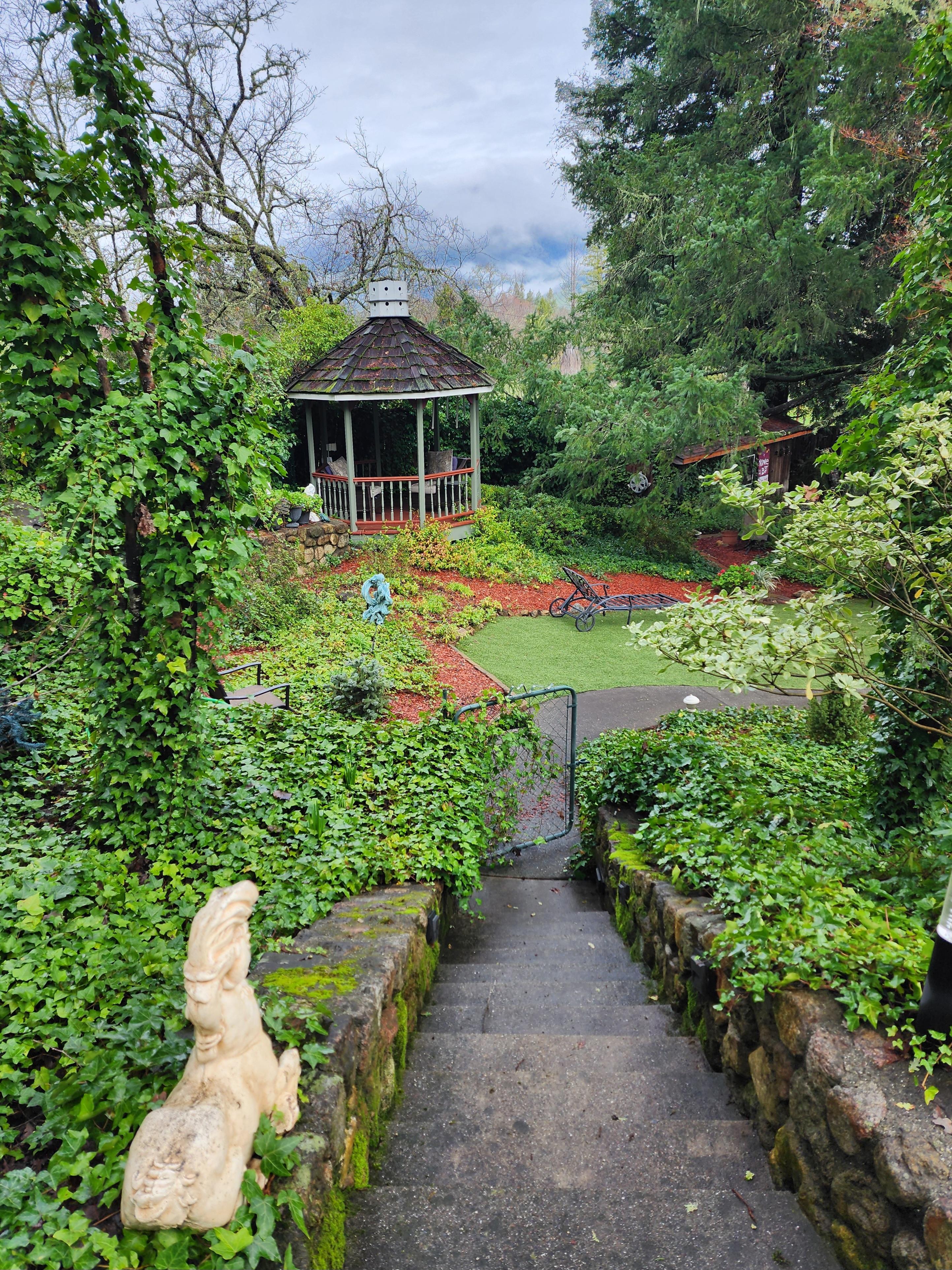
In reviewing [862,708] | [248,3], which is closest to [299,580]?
[862,708]

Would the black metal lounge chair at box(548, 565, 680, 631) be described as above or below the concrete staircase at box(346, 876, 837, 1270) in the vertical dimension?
above

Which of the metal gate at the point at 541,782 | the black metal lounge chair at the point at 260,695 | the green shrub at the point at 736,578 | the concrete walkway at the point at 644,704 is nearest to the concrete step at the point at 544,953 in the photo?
the metal gate at the point at 541,782

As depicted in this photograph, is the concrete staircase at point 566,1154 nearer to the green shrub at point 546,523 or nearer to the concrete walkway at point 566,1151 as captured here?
the concrete walkway at point 566,1151

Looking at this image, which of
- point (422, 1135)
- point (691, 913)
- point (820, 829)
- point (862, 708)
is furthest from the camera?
point (862, 708)

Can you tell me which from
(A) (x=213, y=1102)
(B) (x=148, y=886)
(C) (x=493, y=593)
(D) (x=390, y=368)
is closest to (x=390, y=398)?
(D) (x=390, y=368)

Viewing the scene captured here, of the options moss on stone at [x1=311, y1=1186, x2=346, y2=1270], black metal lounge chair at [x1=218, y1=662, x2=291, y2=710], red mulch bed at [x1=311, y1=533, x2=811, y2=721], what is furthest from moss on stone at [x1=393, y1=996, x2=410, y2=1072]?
black metal lounge chair at [x1=218, y1=662, x2=291, y2=710]

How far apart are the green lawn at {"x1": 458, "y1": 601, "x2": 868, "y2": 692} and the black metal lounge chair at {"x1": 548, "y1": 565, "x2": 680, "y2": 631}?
18cm

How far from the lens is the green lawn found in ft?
34.3

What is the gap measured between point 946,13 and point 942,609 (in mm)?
3392

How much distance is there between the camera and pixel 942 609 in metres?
4.04

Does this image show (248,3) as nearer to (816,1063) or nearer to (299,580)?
(299,580)

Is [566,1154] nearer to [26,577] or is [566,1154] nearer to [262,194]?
[26,577]

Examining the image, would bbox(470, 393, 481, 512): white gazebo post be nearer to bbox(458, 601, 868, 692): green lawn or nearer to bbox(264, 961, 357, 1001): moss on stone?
bbox(458, 601, 868, 692): green lawn

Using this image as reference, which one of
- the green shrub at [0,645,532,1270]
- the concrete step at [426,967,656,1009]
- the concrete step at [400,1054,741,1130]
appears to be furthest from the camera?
the concrete step at [426,967,656,1009]
